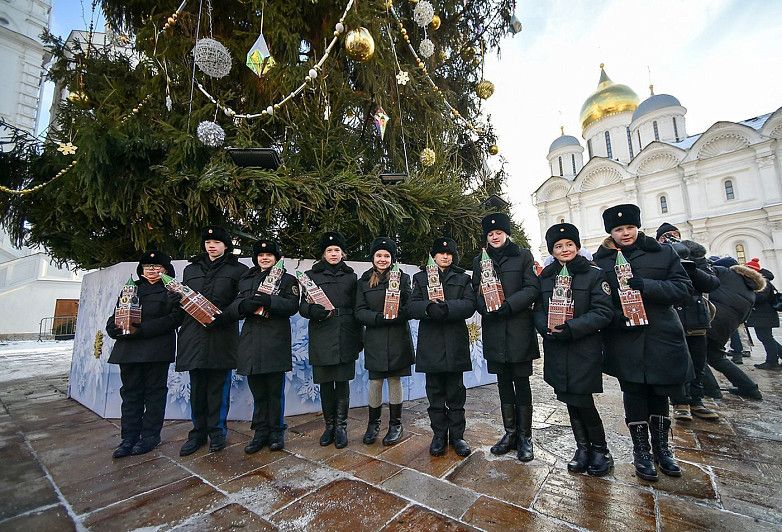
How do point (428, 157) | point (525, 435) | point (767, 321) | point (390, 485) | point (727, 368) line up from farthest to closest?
point (767, 321) → point (428, 157) → point (727, 368) → point (525, 435) → point (390, 485)

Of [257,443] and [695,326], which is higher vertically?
[695,326]

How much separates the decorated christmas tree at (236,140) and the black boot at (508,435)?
7.82 ft

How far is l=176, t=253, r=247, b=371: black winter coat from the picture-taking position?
3344mm

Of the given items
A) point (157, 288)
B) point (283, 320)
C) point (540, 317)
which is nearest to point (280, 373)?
point (283, 320)

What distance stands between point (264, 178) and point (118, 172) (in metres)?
1.58

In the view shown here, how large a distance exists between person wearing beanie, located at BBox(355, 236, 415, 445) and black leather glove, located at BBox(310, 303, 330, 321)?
1.06 feet

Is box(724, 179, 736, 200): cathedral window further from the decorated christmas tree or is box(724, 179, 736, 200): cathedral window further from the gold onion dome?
the decorated christmas tree

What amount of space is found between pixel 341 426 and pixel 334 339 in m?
0.89

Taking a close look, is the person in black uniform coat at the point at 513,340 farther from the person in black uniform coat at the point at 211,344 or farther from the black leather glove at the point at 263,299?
the person in black uniform coat at the point at 211,344

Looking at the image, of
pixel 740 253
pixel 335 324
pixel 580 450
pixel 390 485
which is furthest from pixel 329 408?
pixel 740 253

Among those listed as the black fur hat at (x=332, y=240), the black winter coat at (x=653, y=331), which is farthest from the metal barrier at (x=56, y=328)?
the black winter coat at (x=653, y=331)

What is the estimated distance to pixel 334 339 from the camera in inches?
133

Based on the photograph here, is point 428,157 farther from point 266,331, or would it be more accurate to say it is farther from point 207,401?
point 207,401

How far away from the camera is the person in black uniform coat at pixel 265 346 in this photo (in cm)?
324
